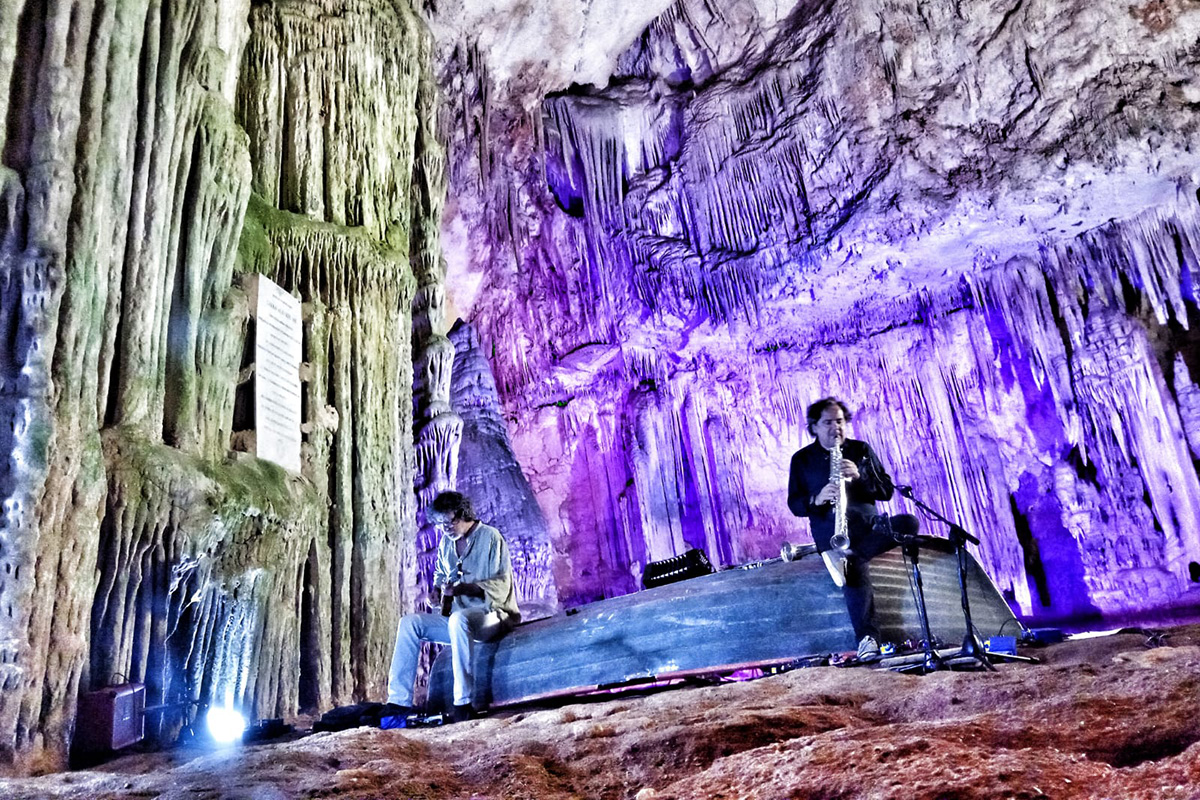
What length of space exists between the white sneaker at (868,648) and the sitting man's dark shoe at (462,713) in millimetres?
1968

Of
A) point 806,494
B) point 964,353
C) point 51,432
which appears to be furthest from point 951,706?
point 964,353

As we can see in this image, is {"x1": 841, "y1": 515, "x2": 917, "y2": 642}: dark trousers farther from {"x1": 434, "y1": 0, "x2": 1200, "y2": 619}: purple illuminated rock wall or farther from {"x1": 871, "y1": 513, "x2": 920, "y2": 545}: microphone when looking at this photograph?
{"x1": 434, "y1": 0, "x2": 1200, "y2": 619}: purple illuminated rock wall

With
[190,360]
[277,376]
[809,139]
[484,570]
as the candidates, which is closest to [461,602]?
[484,570]

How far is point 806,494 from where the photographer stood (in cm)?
461

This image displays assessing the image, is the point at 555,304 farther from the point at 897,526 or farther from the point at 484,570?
the point at 897,526

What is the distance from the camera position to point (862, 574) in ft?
13.9

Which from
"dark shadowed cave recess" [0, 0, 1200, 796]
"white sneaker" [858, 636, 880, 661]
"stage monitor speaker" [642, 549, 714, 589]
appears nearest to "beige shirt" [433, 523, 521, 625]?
"stage monitor speaker" [642, 549, 714, 589]

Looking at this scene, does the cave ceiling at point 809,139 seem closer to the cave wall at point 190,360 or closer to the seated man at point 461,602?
the cave wall at point 190,360

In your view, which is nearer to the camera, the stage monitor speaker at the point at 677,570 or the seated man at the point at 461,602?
the seated man at the point at 461,602

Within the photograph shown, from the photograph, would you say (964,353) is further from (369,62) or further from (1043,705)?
(1043,705)

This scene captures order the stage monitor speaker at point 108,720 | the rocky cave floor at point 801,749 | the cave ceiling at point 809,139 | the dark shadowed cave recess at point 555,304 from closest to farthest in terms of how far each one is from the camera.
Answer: the rocky cave floor at point 801,749 → the stage monitor speaker at point 108,720 → the dark shadowed cave recess at point 555,304 → the cave ceiling at point 809,139

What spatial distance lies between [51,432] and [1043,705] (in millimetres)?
4411

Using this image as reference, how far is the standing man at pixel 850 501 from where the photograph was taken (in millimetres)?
4203

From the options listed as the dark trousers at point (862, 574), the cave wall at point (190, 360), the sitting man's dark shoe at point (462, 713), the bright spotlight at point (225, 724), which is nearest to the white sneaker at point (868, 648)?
the dark trousers at point (862, 574)
